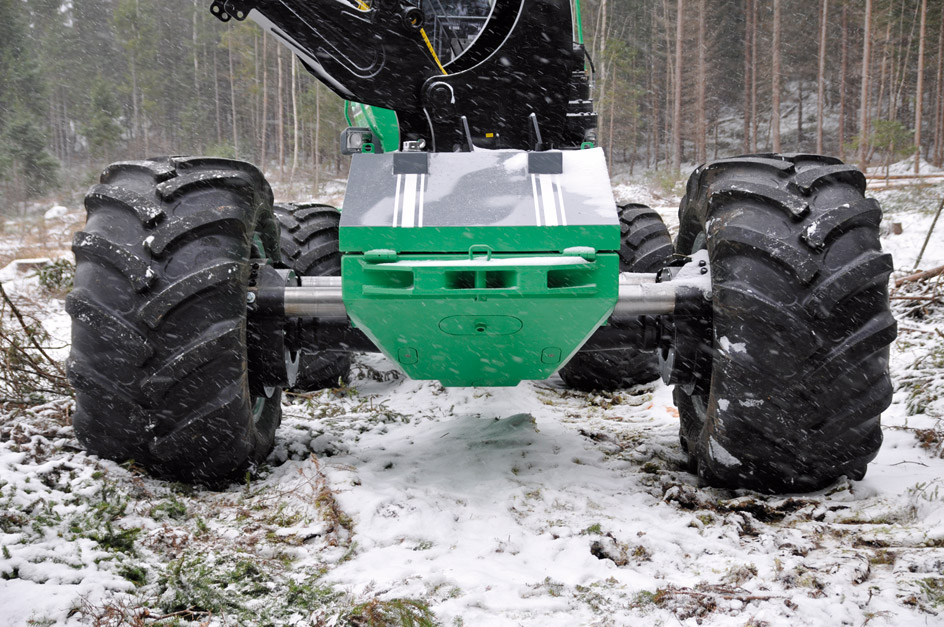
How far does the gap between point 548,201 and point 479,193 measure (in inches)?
12.9

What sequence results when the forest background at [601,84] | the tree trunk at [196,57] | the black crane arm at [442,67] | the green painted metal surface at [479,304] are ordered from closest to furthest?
the green painted metal surface at [479,304] < the black crane arm at [442,67] < the forest background at [601,84] < the tree trunk at [196,57]

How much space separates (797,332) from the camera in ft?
10.5

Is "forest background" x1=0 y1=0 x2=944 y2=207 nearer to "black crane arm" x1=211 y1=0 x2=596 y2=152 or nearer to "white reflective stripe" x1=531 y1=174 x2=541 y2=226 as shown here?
"black crane arm" x1=211 y1=0 x2=596 y2=152

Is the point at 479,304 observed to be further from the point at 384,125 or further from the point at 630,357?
the point at 630,357

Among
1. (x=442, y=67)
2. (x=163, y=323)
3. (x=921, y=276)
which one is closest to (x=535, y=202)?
(x=442, y=67)

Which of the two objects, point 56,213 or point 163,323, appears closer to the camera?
point 163,323

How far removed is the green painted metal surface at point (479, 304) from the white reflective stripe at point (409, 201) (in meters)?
0.16

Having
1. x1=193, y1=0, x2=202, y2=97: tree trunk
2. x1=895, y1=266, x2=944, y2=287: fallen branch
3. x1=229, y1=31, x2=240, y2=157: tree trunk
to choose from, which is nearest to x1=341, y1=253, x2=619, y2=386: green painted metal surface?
x1=895, y1=266, x2=944, y2=287: fallen branch

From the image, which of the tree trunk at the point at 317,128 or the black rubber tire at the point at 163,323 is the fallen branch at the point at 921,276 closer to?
the black rubber tire at the point at 163,323

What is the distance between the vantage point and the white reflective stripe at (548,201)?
3.34 m

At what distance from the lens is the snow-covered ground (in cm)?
244

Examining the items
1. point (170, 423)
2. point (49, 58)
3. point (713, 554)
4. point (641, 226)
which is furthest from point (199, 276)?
point (49, 58)

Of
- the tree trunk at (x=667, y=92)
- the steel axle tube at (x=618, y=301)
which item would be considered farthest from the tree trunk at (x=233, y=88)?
the steel axle tube at (x=618, y=301)

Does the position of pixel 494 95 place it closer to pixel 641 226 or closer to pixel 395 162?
pixel 395 162
